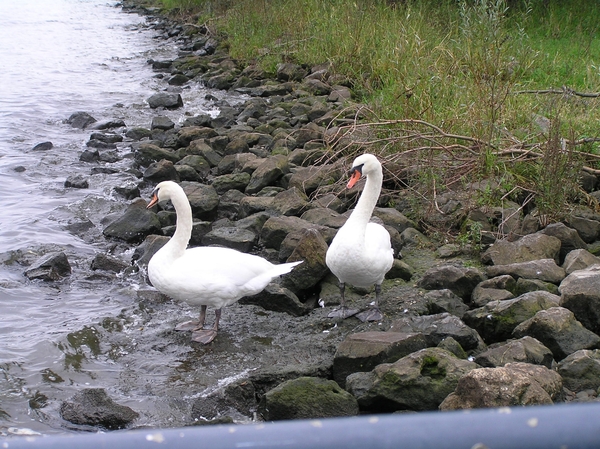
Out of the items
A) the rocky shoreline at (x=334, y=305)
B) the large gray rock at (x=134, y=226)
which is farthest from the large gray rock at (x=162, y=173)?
the large gray rock at (x=134, y=226)

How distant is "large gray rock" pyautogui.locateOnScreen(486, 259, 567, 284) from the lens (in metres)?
5.34

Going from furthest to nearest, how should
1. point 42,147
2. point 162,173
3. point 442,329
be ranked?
1. point 42,147
2. point 162,173
3. point 442,329

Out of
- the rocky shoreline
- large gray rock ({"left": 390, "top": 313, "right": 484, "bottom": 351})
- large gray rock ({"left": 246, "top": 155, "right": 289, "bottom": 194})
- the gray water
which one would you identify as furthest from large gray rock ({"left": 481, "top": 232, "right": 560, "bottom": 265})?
large gray rock ({"left": 246, "top": 155, "right": 289, "bottom": 194})

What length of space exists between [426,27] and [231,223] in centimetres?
739

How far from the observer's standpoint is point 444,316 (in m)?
4.68

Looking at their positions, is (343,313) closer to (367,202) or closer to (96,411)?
(367,202)

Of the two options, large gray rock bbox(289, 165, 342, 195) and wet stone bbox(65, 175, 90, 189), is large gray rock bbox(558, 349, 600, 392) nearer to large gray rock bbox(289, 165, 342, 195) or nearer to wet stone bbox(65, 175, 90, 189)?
large gray rock bbox(289, 165, 342, 195)

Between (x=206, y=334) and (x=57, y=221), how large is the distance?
3.70 metres

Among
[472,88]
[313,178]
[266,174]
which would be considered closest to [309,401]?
[313,178]

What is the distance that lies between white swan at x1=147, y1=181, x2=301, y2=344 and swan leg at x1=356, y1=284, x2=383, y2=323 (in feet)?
2.21

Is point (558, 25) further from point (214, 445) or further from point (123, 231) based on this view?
point (214, 445)

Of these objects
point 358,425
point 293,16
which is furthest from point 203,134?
point 358,425

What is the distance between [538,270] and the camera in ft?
17.7

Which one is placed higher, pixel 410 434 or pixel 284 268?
pixel 410 434
